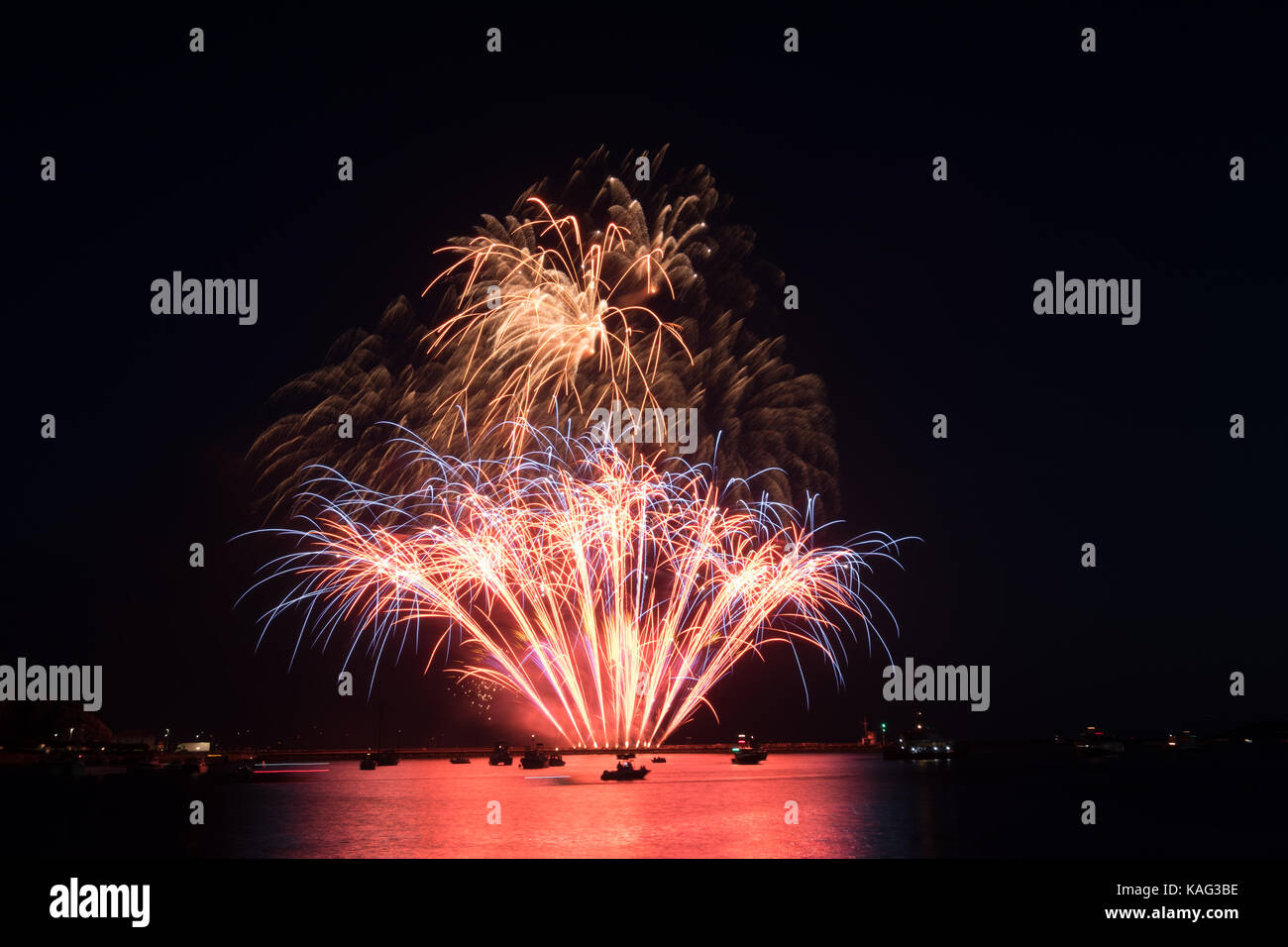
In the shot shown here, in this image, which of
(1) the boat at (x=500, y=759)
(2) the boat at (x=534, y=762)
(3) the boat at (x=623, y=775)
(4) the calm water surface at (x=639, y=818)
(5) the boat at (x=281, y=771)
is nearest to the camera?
(4) the calm water surface at (x=639, y=818)

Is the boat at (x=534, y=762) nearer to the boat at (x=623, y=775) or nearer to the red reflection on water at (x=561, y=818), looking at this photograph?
the red reflection on water at (x=561, y=818)

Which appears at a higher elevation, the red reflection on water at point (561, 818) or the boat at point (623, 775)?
the red reflection on water at point (561, 818)

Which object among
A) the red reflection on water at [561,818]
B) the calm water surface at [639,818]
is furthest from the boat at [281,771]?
the red reflection on water at [561,818]

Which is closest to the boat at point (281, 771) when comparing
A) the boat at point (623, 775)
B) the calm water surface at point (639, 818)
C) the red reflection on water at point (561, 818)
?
the calm water surface at point (639, 818)

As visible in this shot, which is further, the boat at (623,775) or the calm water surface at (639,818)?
the boat at (623,775)

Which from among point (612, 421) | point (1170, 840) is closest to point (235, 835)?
point (612, 421)

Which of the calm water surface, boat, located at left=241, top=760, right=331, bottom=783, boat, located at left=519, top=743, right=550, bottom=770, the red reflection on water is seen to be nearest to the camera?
the red reflection on water

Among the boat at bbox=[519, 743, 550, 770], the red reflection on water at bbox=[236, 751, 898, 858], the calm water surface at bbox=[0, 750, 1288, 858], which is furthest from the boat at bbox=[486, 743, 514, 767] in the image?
the red reflection on water at bbox=[236, 751, 898, 858]

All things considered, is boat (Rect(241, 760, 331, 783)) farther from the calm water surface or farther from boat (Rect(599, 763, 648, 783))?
boat (Rect(599, 763, 648, 783))

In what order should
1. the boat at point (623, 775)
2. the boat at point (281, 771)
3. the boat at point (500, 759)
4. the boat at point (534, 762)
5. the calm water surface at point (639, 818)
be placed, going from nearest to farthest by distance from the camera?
the calm water surface at point (639, 818), the boat at point (623, 775), the boat at point (281, 771), the boat at point (534, 762), the boat at point (500, 759)

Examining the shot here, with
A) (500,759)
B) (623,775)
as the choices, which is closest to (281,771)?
(500,759)

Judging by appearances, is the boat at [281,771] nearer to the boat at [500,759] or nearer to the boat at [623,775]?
the boat at [500,759]
